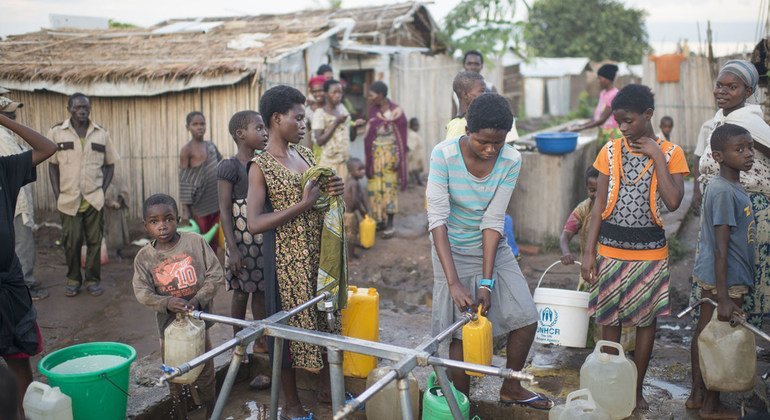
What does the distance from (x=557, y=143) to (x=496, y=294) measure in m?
4.01

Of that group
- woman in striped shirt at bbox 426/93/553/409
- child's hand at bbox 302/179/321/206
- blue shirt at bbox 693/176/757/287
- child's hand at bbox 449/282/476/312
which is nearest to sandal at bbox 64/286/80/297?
child's hand at bbox 302/179/321/206

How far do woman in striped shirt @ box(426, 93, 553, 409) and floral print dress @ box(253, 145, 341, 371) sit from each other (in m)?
0.66

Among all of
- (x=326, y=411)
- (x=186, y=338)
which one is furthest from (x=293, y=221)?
(x=326, y=411)

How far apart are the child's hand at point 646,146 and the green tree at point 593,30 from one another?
27514 mm

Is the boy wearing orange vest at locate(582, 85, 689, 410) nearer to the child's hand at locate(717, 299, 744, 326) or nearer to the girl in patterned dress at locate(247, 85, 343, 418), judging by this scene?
the child's hand at locate(717, 299, 744, 326)

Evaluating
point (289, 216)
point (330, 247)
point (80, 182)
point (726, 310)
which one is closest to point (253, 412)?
point (330, 247)

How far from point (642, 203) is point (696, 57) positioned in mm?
9601

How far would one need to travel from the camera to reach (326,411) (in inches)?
161

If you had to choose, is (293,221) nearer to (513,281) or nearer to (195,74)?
(513,281)

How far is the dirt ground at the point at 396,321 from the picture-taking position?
13.5 ft

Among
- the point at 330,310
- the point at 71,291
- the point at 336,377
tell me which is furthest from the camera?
the point at 71,291

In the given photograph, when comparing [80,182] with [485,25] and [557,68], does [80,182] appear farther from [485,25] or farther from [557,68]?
[557,68]

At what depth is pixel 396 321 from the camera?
562 centimetres

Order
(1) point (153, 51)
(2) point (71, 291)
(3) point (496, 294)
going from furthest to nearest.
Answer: (1) point (153, 51) → (2) point (71, 291) → (3) point (496, 294)
